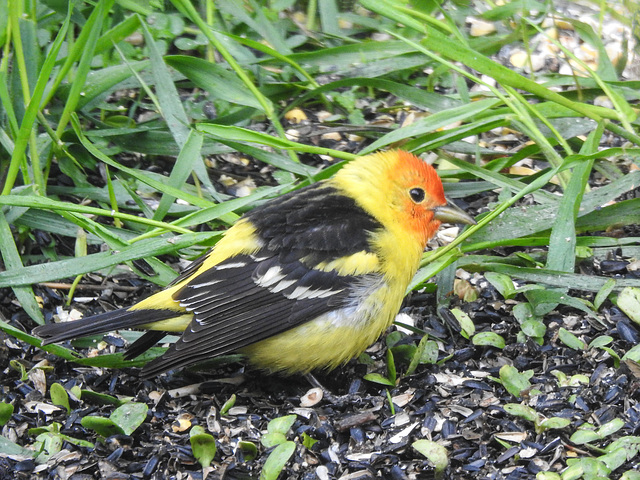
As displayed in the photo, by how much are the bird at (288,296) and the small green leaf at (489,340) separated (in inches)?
15.6

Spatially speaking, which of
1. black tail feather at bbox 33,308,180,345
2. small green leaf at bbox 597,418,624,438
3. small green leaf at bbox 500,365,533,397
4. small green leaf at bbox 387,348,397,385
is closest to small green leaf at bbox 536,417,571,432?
small green leaf at bbox 597,418,624,438

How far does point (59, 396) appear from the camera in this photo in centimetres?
363

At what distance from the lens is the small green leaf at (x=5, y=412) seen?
11.4ft

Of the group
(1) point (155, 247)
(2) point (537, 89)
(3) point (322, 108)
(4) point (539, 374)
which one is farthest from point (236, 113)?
(4) point (539, 374)

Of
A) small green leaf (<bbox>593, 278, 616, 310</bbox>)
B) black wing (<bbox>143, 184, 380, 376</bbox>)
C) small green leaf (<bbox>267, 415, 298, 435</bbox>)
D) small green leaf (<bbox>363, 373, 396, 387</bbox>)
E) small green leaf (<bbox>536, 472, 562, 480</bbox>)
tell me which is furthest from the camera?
small green leaf (<bbox>593, 278, 616, 310</bbox>)

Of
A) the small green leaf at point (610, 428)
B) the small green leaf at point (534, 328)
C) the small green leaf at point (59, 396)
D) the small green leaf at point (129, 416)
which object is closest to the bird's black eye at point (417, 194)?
the small green leaf at point (534, 328)

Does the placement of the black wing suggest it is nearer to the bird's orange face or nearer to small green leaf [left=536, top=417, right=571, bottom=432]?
the bird's orange face

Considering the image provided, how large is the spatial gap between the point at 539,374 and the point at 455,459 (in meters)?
0.66

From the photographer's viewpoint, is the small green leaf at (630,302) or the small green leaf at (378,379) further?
the small green leaf at (630,302)

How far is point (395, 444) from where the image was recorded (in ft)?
11.1

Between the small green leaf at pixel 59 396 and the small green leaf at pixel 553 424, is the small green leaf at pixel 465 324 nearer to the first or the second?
the small green leaf at pixel 553 424

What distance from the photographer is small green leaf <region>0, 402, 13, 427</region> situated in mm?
3488

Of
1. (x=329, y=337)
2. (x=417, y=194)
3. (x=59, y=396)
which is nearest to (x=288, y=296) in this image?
(x=329, y=337)

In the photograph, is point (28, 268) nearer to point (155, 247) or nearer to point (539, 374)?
point (155, 247)
